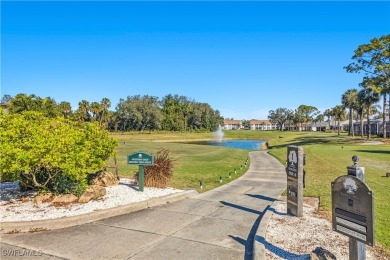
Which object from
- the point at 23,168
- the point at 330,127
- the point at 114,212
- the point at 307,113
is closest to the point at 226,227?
the point at 114,212

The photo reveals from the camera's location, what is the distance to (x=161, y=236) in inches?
260

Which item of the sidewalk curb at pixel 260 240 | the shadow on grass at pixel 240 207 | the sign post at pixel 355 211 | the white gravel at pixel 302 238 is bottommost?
the shadow on grass at pixel 240 207

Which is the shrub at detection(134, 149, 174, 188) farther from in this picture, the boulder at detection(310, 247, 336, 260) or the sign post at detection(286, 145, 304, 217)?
the boulder at detection(310, 247, 336, 260)

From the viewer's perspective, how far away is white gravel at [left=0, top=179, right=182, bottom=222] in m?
7.73

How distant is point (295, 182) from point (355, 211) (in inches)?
151

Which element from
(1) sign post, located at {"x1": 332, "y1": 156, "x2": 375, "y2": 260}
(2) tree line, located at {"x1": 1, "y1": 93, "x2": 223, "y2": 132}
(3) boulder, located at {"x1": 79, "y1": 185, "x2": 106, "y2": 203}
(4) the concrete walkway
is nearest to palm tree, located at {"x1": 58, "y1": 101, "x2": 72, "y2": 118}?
(2) tree line, located at {"x1": 1, "y1": 93, "x2": 223, "y2": 132}

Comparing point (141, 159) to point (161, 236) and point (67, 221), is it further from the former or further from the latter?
point (161, 236)

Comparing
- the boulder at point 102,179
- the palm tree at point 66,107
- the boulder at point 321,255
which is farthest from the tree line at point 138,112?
the boulder at point 321,255

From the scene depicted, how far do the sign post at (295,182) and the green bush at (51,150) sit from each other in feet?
19.3

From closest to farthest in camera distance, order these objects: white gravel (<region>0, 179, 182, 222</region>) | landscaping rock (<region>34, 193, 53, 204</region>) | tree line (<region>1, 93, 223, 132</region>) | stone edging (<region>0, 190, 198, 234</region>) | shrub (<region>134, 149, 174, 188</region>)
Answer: stone edging (<region>0, 190, 198, 234</region>) → white gravel (<region>0, 179, 182, 222</region>) → landscaping rock (<region>34, 193, 53, 204</region>) → shrub (<region>134, 149, 174, 188</region>) → tree line (<region>1, 93, 223, 132</region>)

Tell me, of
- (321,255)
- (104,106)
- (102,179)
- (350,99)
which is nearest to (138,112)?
(104,106)

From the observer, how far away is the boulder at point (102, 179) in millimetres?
11393

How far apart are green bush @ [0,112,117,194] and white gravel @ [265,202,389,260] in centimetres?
569

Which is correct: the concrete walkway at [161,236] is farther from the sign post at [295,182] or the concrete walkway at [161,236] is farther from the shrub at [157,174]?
the shrub at [157,174]
